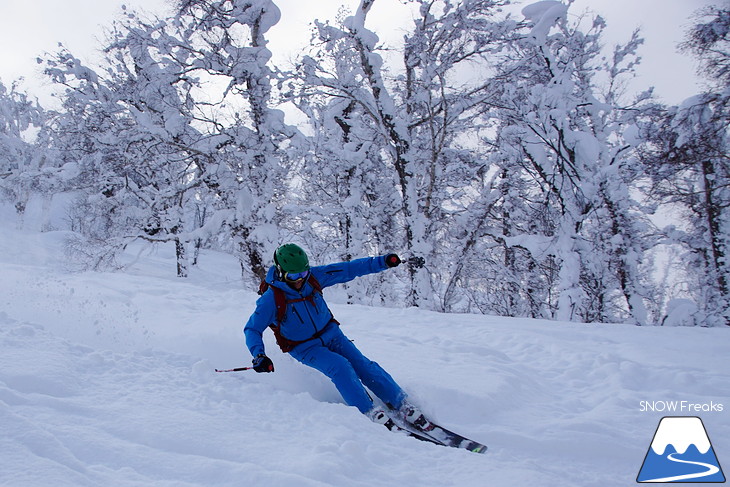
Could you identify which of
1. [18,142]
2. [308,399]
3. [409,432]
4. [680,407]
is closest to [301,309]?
[308,399]

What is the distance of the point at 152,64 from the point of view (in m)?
11.0

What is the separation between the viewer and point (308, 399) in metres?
3.29

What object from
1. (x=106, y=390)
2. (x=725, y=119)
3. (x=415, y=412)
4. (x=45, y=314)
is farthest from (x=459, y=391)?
(x=725, y=119)

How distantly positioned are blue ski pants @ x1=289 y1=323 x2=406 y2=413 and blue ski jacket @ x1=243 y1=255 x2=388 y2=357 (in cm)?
14

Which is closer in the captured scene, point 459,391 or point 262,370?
point 262,370

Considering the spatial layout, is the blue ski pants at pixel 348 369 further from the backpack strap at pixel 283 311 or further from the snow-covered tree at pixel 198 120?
the snow-covered tree at pixel 198 120

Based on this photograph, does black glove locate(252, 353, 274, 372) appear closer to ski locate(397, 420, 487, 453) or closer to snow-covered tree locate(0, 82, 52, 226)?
ski locate(397, 420, 487, 453)

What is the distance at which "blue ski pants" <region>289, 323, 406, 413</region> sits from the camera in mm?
3760

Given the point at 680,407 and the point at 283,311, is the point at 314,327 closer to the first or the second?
the point at 283,311

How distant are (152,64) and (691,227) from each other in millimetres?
15617

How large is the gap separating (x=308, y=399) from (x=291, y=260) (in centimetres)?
136

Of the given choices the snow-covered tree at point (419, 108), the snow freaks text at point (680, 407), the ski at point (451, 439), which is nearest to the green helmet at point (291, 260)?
the ski at point (451, 439)

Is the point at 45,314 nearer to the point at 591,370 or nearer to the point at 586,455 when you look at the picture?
the point at 586,455

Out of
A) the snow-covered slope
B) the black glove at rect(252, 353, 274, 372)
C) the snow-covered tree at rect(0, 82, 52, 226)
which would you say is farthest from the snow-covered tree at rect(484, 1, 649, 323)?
the snow-covered tree at rect(0, 82, 52, 226)
